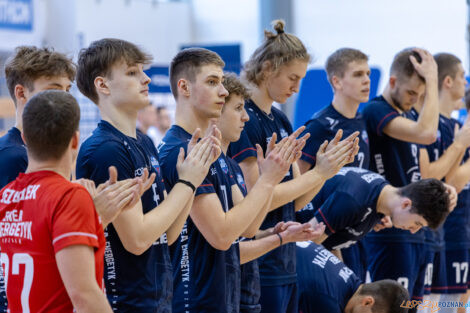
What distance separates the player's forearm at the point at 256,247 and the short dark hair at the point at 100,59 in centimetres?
116

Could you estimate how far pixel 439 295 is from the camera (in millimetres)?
5895

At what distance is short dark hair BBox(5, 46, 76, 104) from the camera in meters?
3.08

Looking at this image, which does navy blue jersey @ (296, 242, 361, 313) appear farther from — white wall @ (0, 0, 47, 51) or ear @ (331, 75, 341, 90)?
white wall @ (0, 0, 47, 51)

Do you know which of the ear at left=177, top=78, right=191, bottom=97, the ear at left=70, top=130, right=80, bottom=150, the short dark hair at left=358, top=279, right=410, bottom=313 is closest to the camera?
the ear at left=70, top=130, right=80, bottom=150

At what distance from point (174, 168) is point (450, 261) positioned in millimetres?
3781

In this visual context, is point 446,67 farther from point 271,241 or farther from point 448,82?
point 271,241

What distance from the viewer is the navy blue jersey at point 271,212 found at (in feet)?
12.7

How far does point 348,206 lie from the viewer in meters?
4.44

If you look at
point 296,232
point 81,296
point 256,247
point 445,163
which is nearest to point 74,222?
point 81,296

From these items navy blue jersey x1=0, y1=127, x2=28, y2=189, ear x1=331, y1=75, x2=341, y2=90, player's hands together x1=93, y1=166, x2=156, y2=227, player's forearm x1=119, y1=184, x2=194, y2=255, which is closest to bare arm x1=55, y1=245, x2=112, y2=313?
player's hands together x1=93, y1=166, x2=156, y2=227

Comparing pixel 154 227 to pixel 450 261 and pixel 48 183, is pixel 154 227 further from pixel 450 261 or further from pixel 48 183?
pixel 450 261

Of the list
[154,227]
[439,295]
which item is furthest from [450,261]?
[154,227]

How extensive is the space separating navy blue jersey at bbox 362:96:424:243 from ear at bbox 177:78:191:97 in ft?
7.63

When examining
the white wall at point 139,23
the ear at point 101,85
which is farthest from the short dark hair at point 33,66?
the white wall at point 139,23
